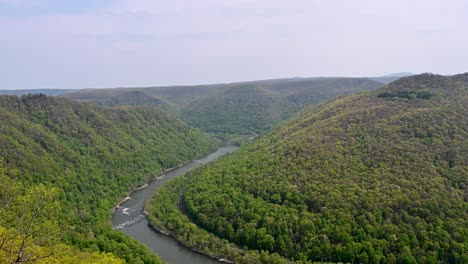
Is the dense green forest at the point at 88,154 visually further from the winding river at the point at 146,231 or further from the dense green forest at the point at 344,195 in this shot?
the dense green forest at the point at 344,195

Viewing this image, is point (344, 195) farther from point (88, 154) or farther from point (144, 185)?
point (88, 154)

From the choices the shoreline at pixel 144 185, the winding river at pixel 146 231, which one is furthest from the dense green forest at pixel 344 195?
the shoreline at pixel 144 185

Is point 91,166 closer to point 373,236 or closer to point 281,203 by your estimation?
point 281,203

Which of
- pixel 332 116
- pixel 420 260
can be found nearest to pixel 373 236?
pixel 420 260

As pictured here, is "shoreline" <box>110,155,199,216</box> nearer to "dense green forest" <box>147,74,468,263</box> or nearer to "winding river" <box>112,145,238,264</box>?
"winding river" <box>112,145,238,264</box>

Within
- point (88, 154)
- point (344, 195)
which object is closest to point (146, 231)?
point (88, 154)

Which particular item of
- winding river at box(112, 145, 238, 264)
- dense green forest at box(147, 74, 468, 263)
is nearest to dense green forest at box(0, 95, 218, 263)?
winding river at box(112, 145, 238, 264)
